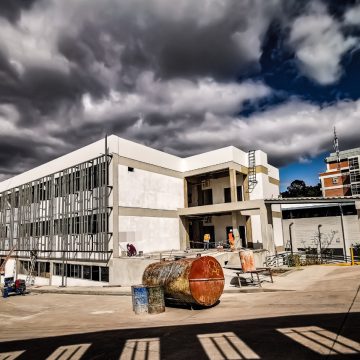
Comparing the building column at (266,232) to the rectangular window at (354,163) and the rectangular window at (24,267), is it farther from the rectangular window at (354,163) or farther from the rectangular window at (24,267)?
the rectangular window at (354,163)

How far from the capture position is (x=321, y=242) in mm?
36656

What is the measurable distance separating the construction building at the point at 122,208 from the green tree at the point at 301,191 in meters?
59.6

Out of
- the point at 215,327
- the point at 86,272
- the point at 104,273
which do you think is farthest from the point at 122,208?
the point at 215,327

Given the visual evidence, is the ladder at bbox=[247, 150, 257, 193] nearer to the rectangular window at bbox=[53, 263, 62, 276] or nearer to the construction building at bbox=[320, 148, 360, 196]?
the rectangular window at bbox=[53, 263, 62, 276]

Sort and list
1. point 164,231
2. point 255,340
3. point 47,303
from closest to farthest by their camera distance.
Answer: point 255,340, point 47,303, point 164,231

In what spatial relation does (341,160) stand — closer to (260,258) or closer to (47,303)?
(260,258)

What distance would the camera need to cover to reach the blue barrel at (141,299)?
1278 centimetres

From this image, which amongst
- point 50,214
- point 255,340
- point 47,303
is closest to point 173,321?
point 255,340

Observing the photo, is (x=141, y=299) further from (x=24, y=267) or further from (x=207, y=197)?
(x=24, y=267)

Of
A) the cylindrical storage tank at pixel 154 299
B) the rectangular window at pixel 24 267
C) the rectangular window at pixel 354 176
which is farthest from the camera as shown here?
the rectangular window at pixel 354 176

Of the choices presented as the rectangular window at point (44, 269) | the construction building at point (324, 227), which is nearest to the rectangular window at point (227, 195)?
the construction building at point (324, 227)

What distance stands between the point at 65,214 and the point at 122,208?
7.46m

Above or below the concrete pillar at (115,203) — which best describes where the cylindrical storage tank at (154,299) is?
below

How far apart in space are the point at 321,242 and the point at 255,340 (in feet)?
106
